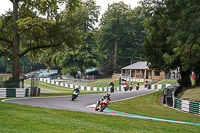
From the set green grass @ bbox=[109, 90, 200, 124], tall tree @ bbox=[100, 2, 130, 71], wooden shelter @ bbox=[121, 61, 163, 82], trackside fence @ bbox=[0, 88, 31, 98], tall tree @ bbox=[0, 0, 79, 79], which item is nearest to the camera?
green grass @ bbox=[109, 90, 200, 124]

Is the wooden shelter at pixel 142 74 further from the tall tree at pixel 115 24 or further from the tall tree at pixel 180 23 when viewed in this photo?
the tall tree at pixel 180 23

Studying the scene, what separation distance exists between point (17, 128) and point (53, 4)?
55.9 ft

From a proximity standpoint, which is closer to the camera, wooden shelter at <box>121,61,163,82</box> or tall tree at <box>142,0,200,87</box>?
tall tree at <box>142,0,200,87</box>

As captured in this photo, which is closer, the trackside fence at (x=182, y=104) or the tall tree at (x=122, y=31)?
the trackside fence at (x=182, y=104)

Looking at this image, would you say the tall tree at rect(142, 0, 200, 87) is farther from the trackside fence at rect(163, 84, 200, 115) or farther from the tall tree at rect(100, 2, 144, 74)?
the tall tree at rect(100, 2, 144, 74)

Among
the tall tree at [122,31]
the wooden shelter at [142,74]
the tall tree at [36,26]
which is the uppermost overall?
the tall tree at [122,31]

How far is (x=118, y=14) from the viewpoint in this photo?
73.9m

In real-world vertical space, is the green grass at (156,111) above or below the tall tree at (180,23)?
below

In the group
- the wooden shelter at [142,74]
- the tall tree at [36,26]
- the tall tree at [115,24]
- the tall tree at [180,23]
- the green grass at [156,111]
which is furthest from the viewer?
the tall tree at [115,24]

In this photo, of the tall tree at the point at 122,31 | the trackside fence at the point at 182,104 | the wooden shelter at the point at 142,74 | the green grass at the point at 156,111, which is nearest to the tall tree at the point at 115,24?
the tall tree at the point at 122,31

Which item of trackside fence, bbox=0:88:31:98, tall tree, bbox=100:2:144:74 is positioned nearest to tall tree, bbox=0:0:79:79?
trackside fence, bbox=0:88:31:98

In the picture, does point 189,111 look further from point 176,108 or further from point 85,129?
point 85,129

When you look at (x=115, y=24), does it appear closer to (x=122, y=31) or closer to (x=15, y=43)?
(x=122, y=31)

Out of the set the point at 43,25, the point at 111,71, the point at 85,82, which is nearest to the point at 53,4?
the point at 43,25
